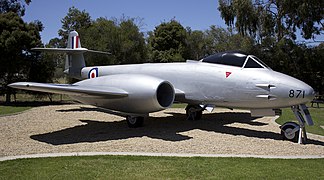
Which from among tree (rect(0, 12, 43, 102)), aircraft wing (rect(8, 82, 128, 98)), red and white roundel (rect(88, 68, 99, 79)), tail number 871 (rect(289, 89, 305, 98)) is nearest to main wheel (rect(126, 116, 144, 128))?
aircraft wing (rect(8, 82, 128, 98))

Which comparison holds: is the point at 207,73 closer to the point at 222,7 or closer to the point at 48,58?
the point at 48,58

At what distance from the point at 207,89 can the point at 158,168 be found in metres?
4.47

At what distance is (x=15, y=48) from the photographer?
1975cm

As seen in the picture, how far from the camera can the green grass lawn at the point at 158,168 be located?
5.46 meters

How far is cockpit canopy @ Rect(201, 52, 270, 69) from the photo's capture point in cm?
934

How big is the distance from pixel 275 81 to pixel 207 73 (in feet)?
6.82

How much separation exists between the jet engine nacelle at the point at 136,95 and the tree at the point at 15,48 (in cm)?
1134

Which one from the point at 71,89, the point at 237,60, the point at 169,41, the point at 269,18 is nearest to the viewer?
the point at 71,89

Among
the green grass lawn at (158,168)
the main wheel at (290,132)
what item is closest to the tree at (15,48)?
the green grass lawn at (158,168)

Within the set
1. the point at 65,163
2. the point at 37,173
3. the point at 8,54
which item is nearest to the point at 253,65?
the point at 65,163

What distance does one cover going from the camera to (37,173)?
217 inches

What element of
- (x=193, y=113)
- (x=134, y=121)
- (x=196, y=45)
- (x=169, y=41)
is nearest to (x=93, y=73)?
(x=134, y=121)

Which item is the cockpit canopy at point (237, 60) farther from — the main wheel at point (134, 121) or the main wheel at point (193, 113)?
the main wheel at point (134, 121)

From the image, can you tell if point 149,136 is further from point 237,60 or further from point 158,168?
point 158,168
